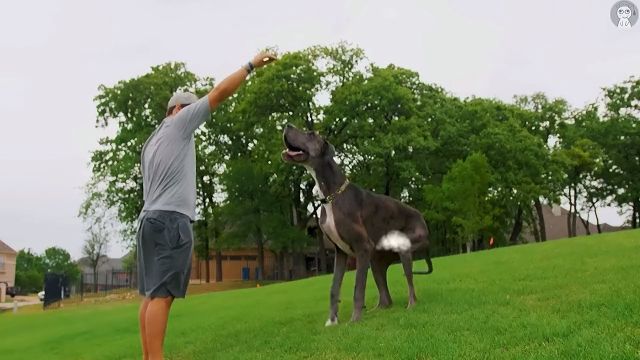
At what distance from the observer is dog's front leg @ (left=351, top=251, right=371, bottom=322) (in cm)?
754

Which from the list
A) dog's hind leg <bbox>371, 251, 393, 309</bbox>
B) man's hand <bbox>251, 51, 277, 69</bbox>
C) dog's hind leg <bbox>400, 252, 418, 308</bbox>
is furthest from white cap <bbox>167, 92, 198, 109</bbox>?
dog's hind leg <bbox>400, 252, 418, 308</bbox>

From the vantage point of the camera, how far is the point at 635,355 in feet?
14.2

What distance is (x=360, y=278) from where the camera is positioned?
300 inches

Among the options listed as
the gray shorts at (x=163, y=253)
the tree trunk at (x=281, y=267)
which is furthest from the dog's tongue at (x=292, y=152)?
the tree trunk at (x=281, y=267)

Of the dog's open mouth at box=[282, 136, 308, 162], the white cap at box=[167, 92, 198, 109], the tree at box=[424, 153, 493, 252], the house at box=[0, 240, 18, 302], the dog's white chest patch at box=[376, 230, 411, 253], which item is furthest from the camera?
the house at box=[0, 240, 18, 302]

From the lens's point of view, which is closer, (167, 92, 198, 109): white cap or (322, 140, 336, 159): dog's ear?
(167, 92, 198, 109): white cap

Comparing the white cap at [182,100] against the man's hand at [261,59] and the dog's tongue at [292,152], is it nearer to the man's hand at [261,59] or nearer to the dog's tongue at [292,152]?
the man's hand at [261,59]

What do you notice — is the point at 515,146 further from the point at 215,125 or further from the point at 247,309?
the point at 247,309

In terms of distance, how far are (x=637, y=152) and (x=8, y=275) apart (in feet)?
224

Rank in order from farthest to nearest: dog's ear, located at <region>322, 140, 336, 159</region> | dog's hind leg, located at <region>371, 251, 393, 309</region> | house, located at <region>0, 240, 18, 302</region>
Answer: house, located at <region>0, 240, 18, 302</region>, dog's hind leg, located at <region>371, 251, 393, 309</region>, dog's ear, located at <region>322, 140, 336, 159</region>

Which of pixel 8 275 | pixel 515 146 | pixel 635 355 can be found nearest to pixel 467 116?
pixel 515 146

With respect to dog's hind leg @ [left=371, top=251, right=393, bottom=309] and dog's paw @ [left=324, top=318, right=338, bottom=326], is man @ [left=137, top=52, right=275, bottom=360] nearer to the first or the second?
dog's paw @ [left=324, top=318, right=338, bottom=326]

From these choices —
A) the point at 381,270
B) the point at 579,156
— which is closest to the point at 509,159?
the point at 579,156

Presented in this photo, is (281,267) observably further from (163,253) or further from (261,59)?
(163,253)
